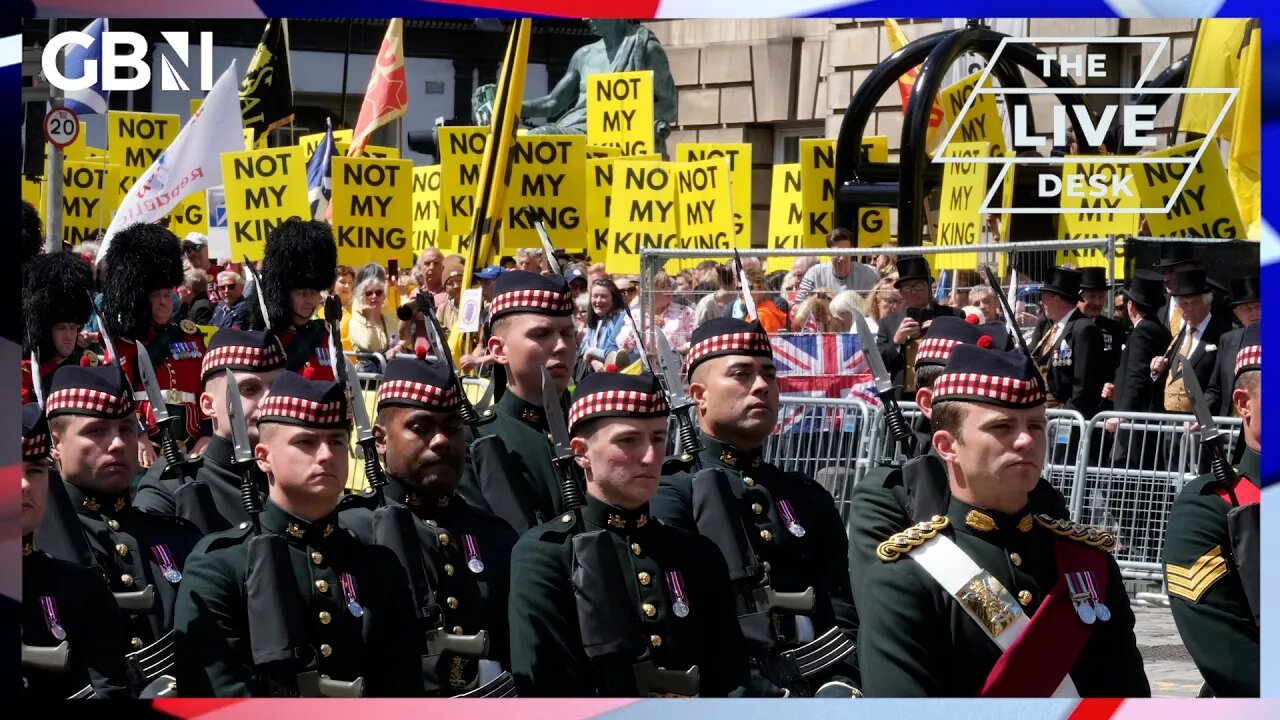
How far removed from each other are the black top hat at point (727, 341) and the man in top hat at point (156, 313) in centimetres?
285

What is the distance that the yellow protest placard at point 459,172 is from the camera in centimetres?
1046

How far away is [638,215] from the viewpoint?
37.1 feet

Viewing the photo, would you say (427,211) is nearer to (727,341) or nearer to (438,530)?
(727,341)

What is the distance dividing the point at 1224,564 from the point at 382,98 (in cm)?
1026

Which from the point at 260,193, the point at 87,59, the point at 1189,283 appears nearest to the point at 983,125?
the point at 87,59

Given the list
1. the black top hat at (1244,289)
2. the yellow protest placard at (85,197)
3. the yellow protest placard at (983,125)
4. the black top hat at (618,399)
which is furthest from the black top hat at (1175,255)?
the yellow protest placard at (85,197)

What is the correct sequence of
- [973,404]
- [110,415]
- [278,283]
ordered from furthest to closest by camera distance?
[278,283] → [110,415] → [973,404]

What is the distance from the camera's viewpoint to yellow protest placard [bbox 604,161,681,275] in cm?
1078

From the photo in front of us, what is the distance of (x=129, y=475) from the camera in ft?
20.2

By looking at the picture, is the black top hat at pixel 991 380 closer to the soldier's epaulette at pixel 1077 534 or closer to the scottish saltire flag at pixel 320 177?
the soldier's epaulette at pixel 1077 534

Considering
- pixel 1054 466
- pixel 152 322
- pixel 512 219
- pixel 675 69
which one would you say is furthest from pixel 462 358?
pixel 675 69

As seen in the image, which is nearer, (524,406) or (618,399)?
(618,399)

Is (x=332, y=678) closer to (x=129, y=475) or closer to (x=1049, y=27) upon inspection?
(x=129, y=475)

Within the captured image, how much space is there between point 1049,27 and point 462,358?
3.89 meters
